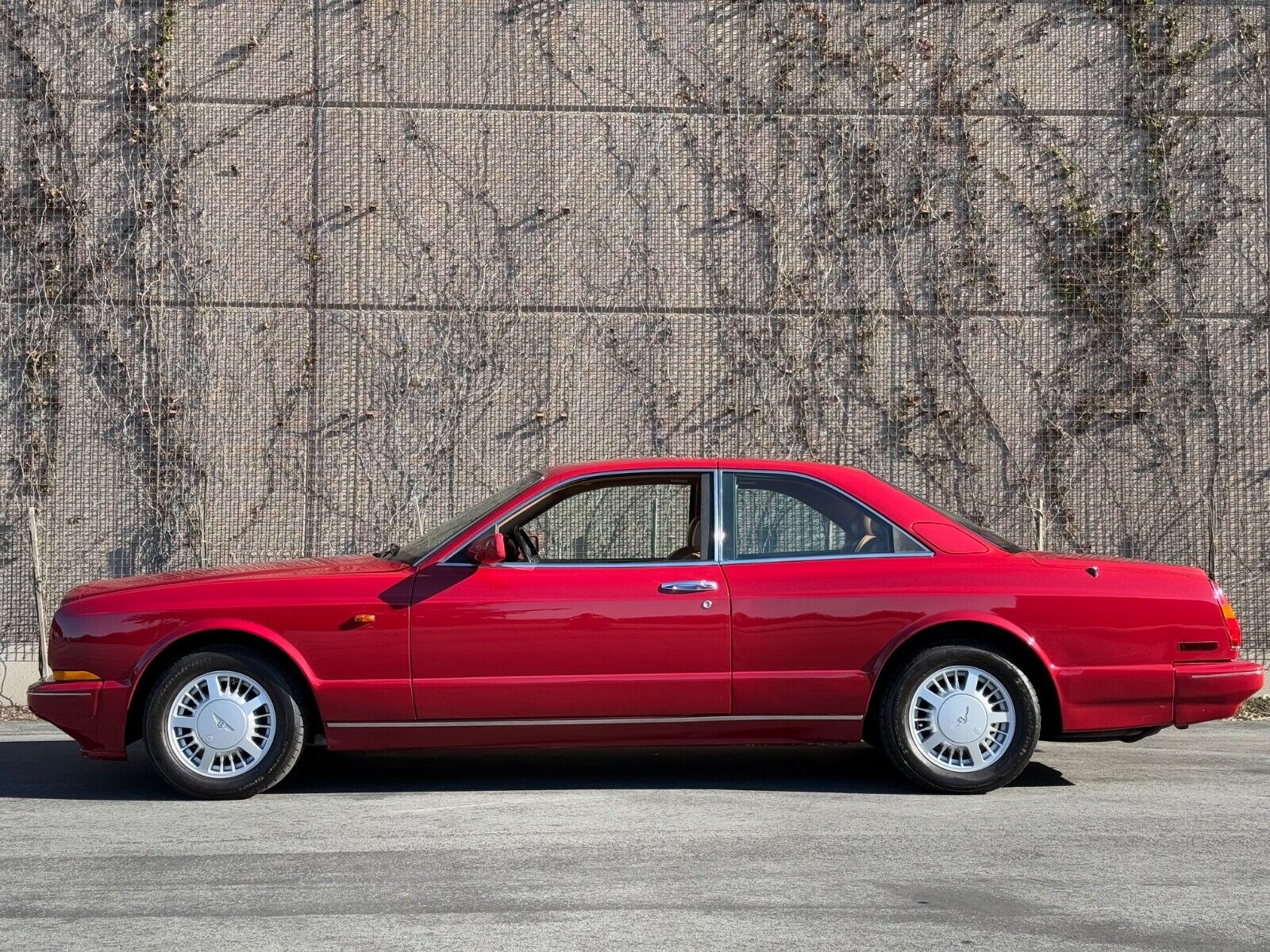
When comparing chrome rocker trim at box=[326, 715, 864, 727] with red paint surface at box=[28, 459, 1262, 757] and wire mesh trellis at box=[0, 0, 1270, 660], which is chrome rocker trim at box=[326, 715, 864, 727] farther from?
wire mesh trellis at box=[0, 0, 1270, 660]

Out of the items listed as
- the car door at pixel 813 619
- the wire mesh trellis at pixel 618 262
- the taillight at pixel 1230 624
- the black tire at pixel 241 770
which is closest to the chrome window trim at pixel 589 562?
the car door at pixel 813 619

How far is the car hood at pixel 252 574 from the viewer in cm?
650

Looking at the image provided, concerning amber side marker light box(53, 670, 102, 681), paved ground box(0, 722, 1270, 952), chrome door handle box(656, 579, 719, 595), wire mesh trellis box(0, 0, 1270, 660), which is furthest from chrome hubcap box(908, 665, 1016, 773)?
wire mesh trellis box(0, 0, 1270, 660)

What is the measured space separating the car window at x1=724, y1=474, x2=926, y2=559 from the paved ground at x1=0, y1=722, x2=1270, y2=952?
110 centimetres

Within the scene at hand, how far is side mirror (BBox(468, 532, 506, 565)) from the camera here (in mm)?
6348

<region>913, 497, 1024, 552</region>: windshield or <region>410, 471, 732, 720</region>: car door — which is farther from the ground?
<region>913, 497, 1024, 552</region>: windshield

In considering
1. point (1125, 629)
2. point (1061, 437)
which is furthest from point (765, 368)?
point (1125, 629)

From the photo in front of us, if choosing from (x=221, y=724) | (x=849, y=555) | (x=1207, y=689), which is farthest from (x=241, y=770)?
(x=1207, y=689)

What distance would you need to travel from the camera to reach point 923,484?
11.6 metres

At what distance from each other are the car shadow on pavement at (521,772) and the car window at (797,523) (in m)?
1.10

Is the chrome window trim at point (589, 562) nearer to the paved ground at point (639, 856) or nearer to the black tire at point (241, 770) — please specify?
the black tire at point (241, 770)

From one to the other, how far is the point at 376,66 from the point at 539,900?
8574 millimetres

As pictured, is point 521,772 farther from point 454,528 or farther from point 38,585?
point 38,585

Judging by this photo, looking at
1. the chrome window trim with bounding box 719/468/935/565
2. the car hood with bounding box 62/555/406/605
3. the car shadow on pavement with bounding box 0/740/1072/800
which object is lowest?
the car shadow on pavement with bounding box 0/740/1072/800
